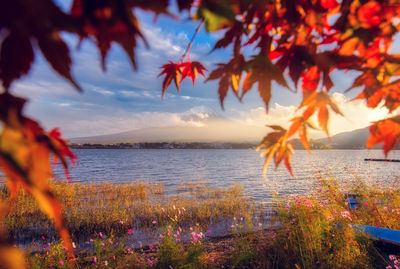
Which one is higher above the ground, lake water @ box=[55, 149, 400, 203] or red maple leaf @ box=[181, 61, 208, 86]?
red maple leaf @ box=[181, 61, 208, 86]

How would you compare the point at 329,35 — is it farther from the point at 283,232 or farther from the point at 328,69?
the point at 283,232

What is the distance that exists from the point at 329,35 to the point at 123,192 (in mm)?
13754

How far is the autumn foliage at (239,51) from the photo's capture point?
36 centimetres

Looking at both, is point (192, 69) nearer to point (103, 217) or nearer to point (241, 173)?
point (103, 217)

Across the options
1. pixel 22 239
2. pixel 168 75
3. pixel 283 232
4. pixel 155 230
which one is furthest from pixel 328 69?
pixel 22 239

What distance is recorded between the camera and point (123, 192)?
42.4ft

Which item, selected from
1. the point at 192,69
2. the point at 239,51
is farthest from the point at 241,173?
the point at 239,51

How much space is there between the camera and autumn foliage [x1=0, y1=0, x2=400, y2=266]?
0.36 meters

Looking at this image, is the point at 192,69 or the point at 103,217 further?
the point at 103,217

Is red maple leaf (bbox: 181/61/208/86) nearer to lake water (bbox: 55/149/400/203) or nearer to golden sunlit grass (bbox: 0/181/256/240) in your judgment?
lake water (bbox: 55/149/400/203)

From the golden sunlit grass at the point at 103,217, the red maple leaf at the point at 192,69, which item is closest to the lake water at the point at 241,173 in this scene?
Answer: the red maple leaf at the point at 192,69

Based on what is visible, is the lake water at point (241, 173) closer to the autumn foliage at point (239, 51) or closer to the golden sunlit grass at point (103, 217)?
the autumn foliage at point (239, 51)

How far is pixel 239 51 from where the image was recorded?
837mm

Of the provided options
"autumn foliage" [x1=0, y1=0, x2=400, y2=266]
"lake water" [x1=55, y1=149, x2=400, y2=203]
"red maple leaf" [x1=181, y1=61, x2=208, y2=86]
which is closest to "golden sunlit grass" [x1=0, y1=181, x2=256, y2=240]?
"lake water" [x1=55, y1=149, x2=400, y2=203]
